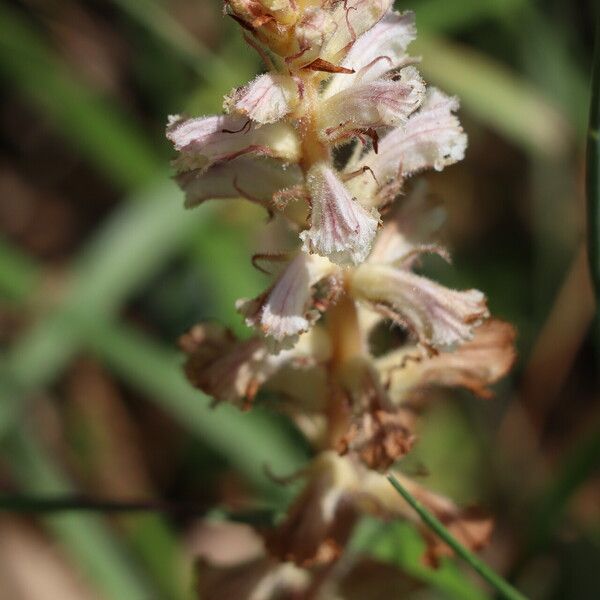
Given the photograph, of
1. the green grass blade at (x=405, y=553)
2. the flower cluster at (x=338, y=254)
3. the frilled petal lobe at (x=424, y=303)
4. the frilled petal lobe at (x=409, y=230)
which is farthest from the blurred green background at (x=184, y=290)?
the frilled petal lobe at (x=424, y=303)

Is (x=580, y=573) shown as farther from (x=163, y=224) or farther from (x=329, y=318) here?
(x=163, y=224)

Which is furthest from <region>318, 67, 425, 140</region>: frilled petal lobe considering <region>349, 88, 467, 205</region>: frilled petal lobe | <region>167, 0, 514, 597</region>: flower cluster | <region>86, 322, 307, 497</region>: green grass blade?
<region>86, 322, 307, 497</region>: green grass blade

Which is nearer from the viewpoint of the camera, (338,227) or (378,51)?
(338,227)

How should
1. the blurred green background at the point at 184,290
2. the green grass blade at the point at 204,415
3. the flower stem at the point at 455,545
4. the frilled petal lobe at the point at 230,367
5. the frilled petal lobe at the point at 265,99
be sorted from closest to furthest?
the frilled petal lobe at the point at 265,99 → the flower stem at the point at 455,545 → the frilled petal lobe at the point at 230,367 → the green grass blade at the point at 204,415 → the blurred green background at the point at 184,290

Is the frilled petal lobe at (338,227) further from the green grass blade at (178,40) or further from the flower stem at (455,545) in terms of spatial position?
the green grass blade at (178,40)

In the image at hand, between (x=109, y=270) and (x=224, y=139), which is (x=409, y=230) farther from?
(x=109, y=270)

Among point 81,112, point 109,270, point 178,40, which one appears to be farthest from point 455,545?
point 81,112

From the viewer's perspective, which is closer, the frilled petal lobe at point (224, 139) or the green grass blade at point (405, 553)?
the frilled petal lobe at point (224, 139)

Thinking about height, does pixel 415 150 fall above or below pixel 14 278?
above
